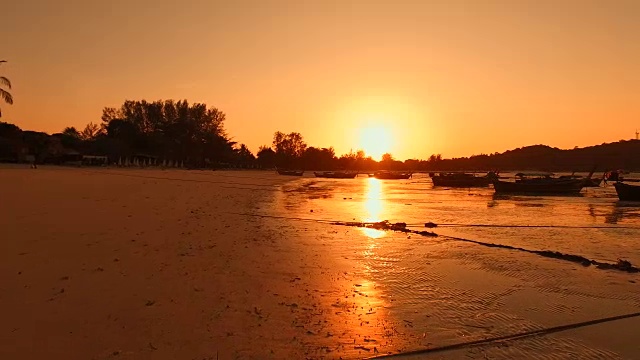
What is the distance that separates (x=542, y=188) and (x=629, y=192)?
10.8 m

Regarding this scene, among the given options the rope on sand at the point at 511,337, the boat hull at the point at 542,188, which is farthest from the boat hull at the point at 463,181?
the rope on sand at the point at 511,337

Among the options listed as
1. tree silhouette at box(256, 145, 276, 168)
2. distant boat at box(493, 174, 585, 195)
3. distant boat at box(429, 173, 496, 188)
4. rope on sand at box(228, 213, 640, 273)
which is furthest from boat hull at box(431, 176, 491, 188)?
tree silhouette at box(256, 145, 276, 168)

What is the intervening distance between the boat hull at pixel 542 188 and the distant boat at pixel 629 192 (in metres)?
9.23

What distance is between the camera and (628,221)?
2239 centimetres

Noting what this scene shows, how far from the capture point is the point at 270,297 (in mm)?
6938

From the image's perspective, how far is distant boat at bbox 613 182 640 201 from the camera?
Result: 3744 cm

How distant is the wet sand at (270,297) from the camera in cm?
508

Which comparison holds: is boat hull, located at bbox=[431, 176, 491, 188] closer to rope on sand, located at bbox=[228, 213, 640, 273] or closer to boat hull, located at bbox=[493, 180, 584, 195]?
boat hull, located at bbox=[493, 180, 584, 195]

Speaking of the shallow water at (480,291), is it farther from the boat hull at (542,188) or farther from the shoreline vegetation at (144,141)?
the shoreline vegetation at (144,141)

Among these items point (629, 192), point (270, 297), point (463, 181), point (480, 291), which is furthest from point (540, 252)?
point (463, 181)

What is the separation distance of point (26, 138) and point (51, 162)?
537 centimetres

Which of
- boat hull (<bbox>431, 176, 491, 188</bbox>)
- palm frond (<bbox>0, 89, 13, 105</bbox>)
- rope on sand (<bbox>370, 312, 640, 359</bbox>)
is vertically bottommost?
boat hull (<bbox>431, 176, 491, 188</bbox>)

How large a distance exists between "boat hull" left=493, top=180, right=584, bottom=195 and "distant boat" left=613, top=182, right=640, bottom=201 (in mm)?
9231

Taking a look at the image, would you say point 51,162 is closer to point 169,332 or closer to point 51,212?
point 51,212
